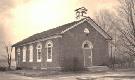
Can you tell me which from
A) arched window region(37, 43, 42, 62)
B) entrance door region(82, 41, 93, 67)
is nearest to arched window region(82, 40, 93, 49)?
entrance door region(82, 41, 93, 67)

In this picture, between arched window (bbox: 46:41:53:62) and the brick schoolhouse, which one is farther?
arched window (bbox: 46:41:53:62)

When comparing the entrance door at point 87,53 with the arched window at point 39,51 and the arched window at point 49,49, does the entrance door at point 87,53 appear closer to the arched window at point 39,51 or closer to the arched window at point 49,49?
the arched window at point 49,49

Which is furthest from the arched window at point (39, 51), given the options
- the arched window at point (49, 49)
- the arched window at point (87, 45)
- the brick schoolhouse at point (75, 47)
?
the arched window at point (87, 45)

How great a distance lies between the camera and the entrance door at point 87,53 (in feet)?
122

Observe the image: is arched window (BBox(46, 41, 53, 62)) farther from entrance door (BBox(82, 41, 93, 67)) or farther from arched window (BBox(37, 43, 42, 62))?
entrance door (BBox(82, 41, 93, 67))

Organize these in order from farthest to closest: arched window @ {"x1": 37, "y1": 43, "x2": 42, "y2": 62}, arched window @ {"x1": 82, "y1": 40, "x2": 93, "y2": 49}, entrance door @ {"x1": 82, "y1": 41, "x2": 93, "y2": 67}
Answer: arched window @ {"x1": 37, "y1": 43, "x2": 42, "y2": 62} → arched window @ {"x1": 82, "y1": 40, "x2": 93, "y2": 49} → entrance door @ {"x1": 82, "y1": 41, "x2": 93, "y2": 67}

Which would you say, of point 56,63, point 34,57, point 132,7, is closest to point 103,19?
point 34,57

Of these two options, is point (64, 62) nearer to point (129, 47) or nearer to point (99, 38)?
point (99, 38)

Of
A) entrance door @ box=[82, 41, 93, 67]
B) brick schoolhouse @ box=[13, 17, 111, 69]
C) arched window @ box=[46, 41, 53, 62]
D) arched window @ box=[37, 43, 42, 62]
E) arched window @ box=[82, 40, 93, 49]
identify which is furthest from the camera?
arched window @ box=[37, 43, 42, 62]

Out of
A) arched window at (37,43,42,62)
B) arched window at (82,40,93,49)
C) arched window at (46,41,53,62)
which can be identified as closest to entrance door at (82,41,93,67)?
arched window at (82,40,93,49)

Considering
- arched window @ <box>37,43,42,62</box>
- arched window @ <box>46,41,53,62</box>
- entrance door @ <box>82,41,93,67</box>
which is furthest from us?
arched window @ <box>37,43,42,62</box>

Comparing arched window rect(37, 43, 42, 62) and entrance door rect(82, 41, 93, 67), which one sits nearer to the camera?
entrance door rect(82, 41, 93, 67)

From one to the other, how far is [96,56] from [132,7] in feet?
33.0

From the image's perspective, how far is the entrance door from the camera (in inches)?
1464
